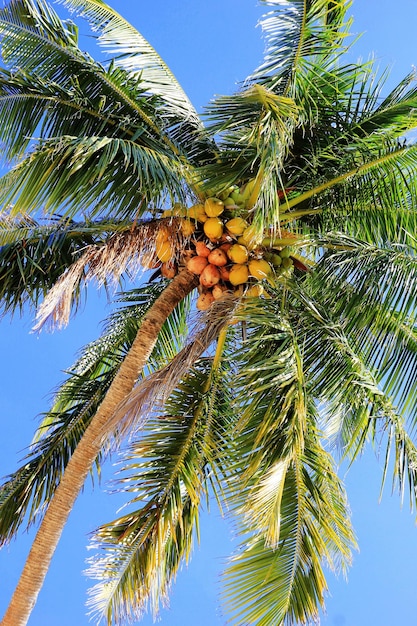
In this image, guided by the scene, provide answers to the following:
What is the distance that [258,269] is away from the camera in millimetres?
7129

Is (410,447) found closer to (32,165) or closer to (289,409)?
(289,409)

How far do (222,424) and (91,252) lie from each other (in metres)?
1.76

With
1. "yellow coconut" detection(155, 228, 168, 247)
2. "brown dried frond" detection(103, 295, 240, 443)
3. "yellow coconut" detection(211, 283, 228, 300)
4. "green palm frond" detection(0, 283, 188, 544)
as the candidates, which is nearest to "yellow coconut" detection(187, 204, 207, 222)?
"yellow coconut" detection(155, 228, 168, 247)

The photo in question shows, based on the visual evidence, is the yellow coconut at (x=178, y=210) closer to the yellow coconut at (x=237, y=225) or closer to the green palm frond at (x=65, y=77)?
the yellow coconut at (x=237, y=225)

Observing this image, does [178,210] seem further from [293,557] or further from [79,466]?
[293,557]

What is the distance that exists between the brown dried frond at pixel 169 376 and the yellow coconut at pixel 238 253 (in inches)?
13.8

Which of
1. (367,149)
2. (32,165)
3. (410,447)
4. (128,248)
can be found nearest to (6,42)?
(32,165)

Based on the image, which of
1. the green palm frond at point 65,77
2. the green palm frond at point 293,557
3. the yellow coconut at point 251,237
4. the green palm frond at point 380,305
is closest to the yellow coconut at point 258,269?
the yellow coconut at point 251,237

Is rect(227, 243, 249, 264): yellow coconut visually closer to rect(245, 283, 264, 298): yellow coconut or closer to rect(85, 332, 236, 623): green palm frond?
rect(245, 283, 264, 298): yellow coconut

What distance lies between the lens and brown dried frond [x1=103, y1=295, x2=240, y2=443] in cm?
658

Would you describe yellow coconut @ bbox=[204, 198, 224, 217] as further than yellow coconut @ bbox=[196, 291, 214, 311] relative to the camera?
No

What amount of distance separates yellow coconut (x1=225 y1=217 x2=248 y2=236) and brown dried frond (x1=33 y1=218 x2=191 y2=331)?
43 cm

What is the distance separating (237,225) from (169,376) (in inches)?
52.2

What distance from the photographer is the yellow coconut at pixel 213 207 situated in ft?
23.1
